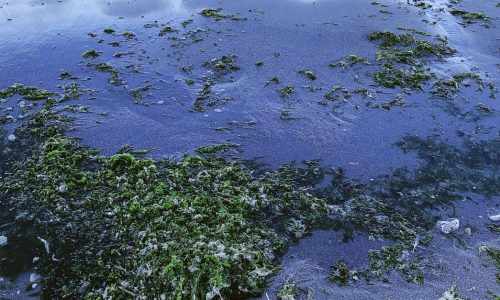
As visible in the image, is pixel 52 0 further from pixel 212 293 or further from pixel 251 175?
pixel 212 293

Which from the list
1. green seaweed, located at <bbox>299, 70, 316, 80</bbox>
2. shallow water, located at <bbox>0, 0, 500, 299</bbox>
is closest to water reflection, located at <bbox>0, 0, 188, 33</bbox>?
shallow water, located at <bbox>0, 0, 500, 299</bbox>

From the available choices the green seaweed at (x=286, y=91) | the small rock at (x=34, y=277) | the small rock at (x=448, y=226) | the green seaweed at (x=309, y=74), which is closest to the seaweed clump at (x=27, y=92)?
the small rock at (x=34, y=277)

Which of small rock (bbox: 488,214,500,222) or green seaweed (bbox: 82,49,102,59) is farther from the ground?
green seaweed (bbox: 82,49,102,59)

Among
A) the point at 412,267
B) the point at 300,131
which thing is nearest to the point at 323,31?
the point at 300,131

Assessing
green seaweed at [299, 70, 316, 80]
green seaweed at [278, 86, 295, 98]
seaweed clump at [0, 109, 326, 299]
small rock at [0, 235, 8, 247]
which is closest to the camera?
seaweed clump at [0, 109, 326, 299]

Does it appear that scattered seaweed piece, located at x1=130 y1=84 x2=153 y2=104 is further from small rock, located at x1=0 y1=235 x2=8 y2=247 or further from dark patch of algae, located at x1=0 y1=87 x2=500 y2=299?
small rock, located at x1=0 y1=235 x2=8 y2=247

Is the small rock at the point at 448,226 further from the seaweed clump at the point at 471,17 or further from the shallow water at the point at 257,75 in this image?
the seaweed clump at the point at 471,17

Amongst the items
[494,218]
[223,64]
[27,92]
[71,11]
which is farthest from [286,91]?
[71,11]

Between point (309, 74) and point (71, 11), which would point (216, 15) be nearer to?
point (309, 74)
